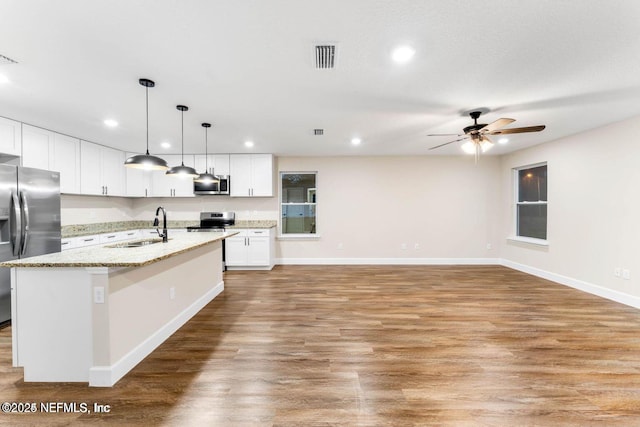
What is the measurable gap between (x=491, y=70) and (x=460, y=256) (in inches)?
195

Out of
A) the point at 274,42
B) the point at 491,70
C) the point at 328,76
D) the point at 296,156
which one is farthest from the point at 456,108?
the point at 296,156

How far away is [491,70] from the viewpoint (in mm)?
2512

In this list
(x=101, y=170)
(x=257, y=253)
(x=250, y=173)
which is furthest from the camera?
(x=250, y=173)

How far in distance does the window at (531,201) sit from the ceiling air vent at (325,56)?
5.21m

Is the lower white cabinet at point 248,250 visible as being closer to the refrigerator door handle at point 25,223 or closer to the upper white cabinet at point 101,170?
the upper white cabinet at point 101,170

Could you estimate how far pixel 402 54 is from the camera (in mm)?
2221

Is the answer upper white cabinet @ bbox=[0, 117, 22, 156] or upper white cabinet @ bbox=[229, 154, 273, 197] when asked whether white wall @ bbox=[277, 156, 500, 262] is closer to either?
upper white cabinet @ bbox=[229, 154, 273, 197]

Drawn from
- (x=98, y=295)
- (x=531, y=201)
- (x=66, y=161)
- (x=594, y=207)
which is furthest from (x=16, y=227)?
(x=531, y=201)

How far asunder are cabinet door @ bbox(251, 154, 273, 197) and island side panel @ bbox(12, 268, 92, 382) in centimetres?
424

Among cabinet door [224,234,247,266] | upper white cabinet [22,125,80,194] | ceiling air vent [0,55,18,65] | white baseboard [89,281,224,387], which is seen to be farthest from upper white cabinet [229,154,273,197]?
ceiling air vent [0,55,18,65]

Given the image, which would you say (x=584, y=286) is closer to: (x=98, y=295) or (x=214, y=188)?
(x=98, y=295)

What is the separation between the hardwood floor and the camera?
184 cm

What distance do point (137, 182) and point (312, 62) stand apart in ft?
17.7

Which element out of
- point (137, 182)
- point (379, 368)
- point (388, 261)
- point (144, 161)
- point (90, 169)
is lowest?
point (379, 368)
